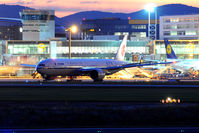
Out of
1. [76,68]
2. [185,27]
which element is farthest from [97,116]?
[185,27]

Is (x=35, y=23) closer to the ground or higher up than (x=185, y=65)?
higher up

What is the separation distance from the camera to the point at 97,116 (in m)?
28.1

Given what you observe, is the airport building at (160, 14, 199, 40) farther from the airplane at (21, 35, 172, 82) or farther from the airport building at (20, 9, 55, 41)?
the airplane at (21, 35, 172, 82)

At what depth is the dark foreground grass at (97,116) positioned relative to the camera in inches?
1013

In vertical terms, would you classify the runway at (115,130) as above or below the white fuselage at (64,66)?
below

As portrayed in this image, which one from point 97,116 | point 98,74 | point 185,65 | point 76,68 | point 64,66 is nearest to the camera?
point 97,116

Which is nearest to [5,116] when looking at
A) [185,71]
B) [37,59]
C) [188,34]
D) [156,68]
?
[185,71]

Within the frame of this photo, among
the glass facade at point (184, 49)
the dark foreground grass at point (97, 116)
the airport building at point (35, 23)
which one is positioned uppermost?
the airport building at point (35, 23)

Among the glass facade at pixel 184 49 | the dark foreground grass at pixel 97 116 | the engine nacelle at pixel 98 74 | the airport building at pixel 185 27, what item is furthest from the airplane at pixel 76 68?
the airport building at pixel 185 27

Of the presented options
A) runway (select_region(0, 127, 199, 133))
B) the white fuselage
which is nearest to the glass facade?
the white fuselage

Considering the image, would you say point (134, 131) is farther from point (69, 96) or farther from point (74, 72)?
point (74, 72)

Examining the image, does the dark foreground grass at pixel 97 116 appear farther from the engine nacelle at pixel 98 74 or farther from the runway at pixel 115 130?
the engine nacelle at pixel 98 74

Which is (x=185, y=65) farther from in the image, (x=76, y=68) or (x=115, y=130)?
(x=115, y=130)

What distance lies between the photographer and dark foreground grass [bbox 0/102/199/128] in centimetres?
2572
